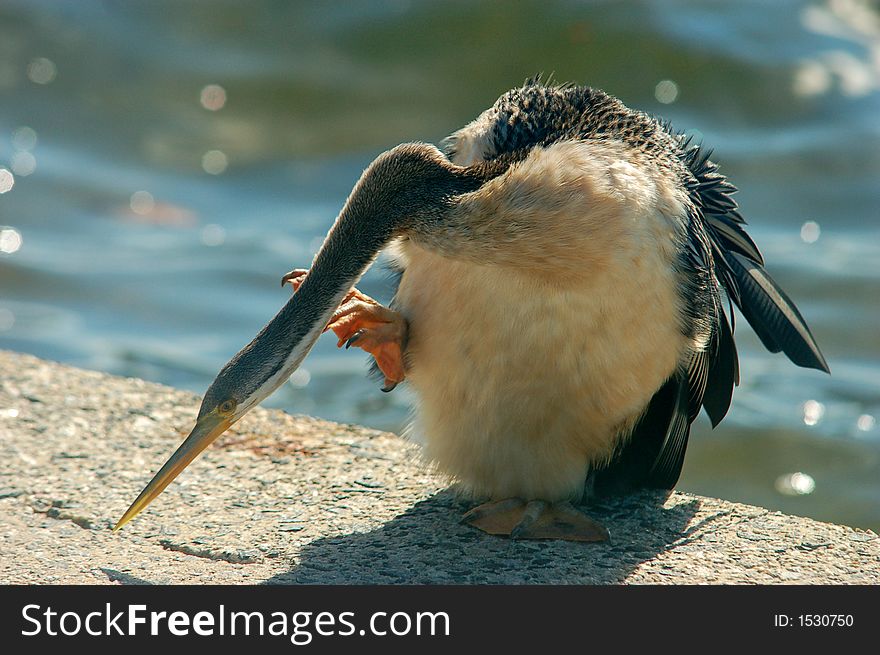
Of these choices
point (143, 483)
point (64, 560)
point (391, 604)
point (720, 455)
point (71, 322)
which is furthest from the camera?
point (71, 322)

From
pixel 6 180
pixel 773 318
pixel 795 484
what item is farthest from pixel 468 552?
pixel 6 180

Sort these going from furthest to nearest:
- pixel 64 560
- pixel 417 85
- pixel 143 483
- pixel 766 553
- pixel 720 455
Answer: pixel 417 85 → pixel 720 455 → pixel 143 483 → pixel 766 553 → pixel 64 560

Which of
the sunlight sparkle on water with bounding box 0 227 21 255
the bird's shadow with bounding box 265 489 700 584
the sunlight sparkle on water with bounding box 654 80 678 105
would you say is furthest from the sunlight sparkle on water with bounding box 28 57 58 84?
the bird's shadow with bounding box 265 489 700 584

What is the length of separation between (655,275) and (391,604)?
1083mm

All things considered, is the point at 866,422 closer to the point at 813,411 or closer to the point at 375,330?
the point at 813,411

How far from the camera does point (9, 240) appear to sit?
7875mm

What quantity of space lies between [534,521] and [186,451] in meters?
0.99

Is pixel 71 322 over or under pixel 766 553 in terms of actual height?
over

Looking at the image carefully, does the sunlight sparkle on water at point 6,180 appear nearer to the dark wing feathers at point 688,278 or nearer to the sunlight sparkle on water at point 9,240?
the sunlight sparkle on water at point 9,240

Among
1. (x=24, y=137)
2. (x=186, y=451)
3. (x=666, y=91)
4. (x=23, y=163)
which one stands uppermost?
(x=666, y=91)

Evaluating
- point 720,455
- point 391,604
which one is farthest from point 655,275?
point 720,455

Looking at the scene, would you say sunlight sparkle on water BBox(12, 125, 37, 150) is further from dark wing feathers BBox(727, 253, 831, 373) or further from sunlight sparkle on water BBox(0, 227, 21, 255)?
dark wing feathers BBox(727, 253, 831, 373)

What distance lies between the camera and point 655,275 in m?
3.15

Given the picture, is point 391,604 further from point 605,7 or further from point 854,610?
point 605,7
